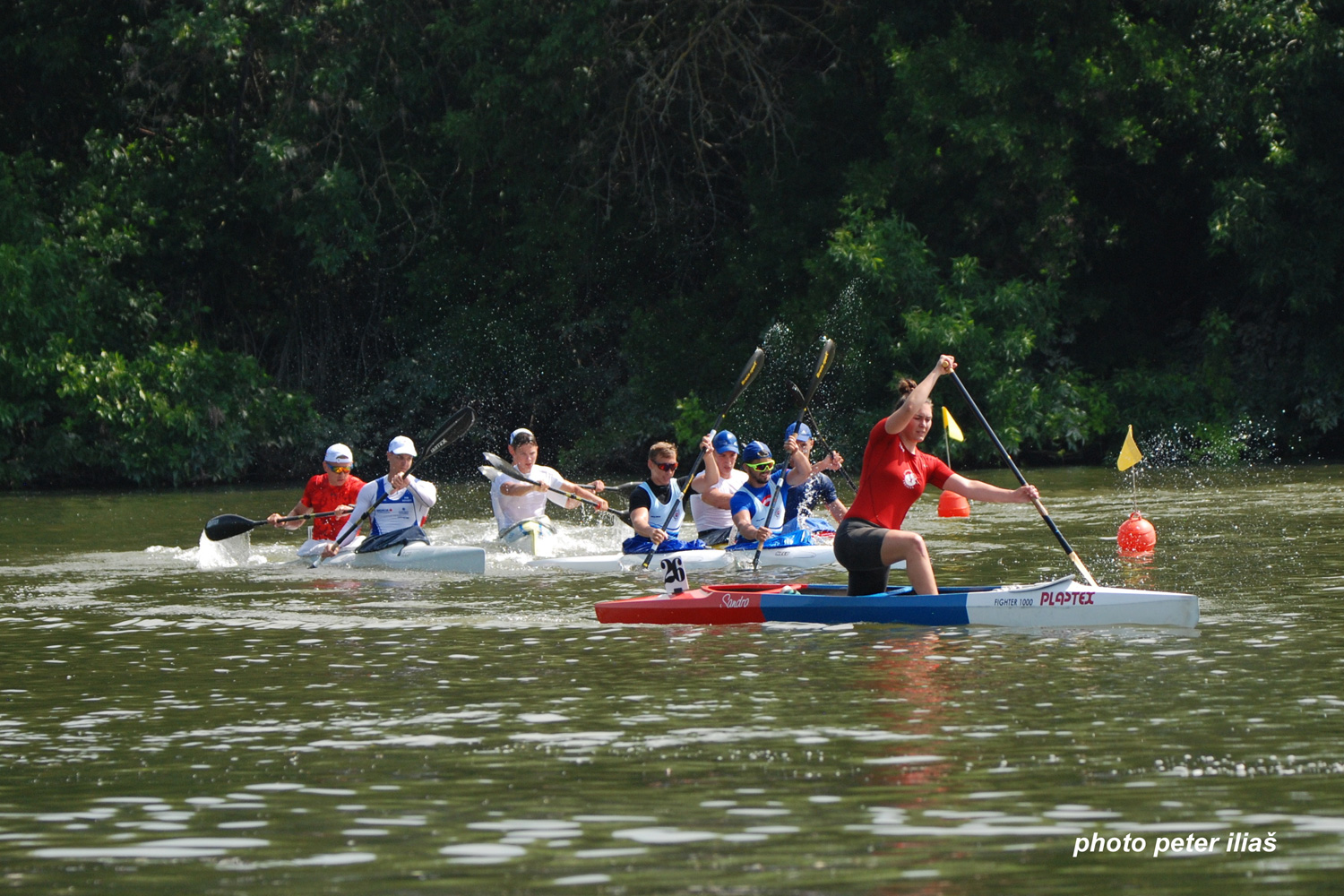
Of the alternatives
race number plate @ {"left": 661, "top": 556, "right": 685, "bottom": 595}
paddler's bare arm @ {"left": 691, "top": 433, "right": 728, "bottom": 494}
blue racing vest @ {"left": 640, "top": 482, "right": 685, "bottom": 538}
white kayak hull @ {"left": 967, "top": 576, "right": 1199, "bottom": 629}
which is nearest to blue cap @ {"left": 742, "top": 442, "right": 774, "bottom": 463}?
paddler's bare arm @ {"left": 691, "top": 433, "right": 728, "bottom": 494}

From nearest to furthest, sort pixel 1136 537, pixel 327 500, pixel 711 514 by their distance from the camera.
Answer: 1. pixel 1136 537
2. pixel 711 514
3. pixel 327 500

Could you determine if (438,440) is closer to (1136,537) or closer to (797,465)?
(797,465)

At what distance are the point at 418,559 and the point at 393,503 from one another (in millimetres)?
599

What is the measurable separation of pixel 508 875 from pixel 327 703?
3.17 metres

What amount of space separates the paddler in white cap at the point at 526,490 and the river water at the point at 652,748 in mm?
2728

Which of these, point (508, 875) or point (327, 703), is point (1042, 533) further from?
point (508, 875)

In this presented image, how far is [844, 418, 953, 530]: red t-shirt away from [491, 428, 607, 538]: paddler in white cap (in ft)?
17.9

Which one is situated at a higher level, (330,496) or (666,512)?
(330,496)

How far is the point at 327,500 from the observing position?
16.0 meters

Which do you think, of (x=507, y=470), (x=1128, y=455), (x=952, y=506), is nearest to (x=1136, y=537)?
(x=1128, y=455)

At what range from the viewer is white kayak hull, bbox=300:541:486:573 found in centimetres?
1456

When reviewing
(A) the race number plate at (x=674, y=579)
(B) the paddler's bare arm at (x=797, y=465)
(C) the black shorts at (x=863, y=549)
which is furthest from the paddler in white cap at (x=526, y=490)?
(C) the black shorts at (x=863, y=549)

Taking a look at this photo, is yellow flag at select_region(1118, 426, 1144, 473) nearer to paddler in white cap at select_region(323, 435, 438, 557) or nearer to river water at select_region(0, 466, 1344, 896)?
river water at select_region(0, 466, 1344, 896)

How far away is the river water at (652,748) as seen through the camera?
5.31 m
